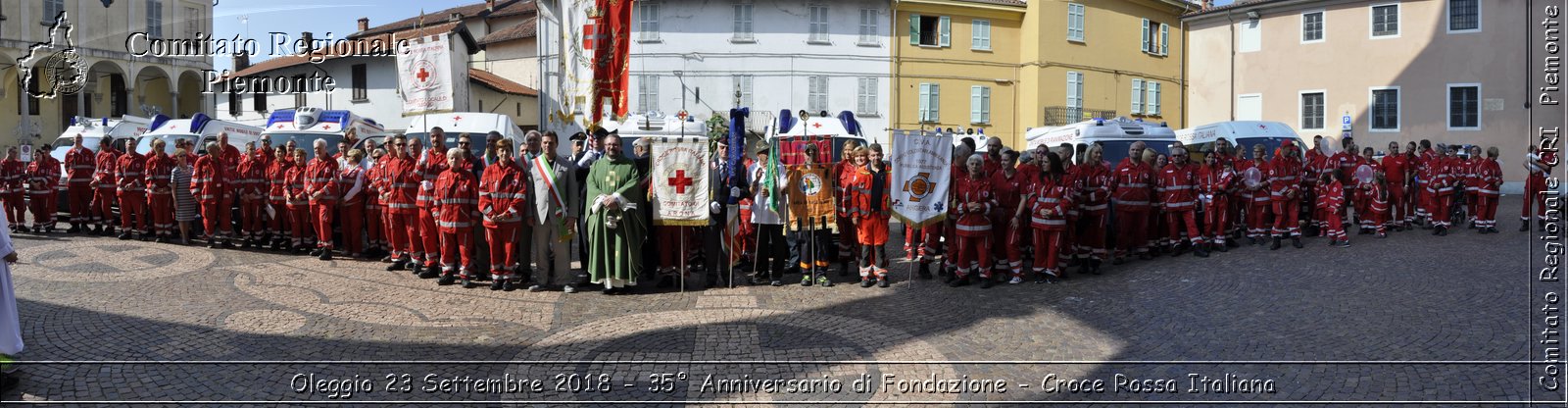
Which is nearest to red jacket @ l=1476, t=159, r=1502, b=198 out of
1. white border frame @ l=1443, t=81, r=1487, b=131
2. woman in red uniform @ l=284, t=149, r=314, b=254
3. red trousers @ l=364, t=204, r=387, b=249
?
red trousers @ l=364, t=204, r=387, b=249

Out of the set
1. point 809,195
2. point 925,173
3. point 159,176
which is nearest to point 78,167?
point 159,176

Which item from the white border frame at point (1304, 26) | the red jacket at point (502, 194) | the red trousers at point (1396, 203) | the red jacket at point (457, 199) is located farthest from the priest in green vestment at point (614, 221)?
the white border frame at point (1304, 26)

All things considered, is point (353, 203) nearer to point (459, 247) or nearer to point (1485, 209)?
point (459, 247)

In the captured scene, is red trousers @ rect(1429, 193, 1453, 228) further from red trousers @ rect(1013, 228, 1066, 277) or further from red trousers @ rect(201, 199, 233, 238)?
red trousers @ rect(201, 199, 233, 238)

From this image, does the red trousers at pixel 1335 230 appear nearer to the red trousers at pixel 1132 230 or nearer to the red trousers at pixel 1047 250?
the red trousers at pixel 1132 230

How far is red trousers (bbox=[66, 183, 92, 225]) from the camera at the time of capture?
46.0 ft

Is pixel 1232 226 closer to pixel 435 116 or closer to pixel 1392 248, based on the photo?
pixel 1392 248

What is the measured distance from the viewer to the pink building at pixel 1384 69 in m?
29.4

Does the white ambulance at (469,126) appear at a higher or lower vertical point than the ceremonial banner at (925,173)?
higher

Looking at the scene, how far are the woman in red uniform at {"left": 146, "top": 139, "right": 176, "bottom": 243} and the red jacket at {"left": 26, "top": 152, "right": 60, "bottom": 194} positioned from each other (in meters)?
2.64

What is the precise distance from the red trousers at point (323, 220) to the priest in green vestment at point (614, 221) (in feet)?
13.6

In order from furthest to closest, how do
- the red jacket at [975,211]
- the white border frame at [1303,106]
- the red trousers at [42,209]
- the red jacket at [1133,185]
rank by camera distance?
the white border frame at [1303,106]
the red trousers at [42,209]
the red jacket at [1133,185]
the red jacket at [975,211]

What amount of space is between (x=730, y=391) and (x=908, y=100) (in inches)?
1225

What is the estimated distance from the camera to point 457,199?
948cm
